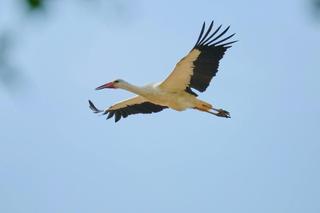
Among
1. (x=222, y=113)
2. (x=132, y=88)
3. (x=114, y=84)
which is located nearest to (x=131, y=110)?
(x=114, y=84)

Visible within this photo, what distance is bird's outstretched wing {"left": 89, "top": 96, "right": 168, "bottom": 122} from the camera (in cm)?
1216

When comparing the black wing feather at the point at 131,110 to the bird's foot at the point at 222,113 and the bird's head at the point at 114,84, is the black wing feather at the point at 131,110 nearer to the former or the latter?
the bird's head at the point at 114,84

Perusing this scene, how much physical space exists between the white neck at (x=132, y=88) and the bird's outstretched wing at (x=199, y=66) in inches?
12.6

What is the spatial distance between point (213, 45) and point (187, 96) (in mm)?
967

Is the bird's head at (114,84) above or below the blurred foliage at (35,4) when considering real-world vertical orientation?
above

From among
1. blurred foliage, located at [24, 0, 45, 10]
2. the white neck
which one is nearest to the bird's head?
the white neck

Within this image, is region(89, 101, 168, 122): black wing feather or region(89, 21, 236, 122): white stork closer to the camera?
region(89, 21, 236, 122): white stork

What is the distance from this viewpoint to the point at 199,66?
10578 millimetres

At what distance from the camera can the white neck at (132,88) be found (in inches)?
430

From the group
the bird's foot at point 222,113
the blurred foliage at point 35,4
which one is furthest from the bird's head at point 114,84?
the blurred foliage at point 35,4

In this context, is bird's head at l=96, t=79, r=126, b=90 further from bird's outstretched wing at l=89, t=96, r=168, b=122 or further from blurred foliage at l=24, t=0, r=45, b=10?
blurred foliage at l=24, t=0, r=45, b=10

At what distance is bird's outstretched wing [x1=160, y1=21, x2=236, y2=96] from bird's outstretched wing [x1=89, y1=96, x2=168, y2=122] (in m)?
1.16

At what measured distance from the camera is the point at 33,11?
1.05 meters

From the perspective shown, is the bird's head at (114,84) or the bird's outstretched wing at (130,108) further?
the bird's outstretched wing at (130,108)
